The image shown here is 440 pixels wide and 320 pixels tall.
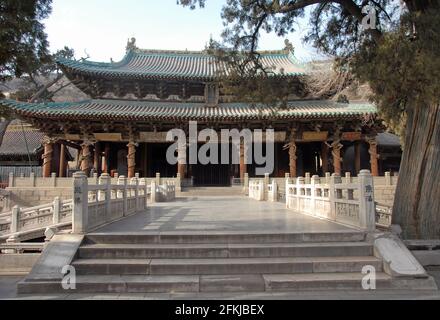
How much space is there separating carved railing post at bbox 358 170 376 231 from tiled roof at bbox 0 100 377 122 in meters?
12.0

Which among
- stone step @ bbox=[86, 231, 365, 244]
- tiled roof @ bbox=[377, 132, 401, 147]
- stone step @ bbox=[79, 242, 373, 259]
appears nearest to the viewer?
stone step @ bbox=[79, 242, 373, 259]

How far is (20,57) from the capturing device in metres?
6.98

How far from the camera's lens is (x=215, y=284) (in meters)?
5.11

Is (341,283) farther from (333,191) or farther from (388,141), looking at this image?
(388,141)

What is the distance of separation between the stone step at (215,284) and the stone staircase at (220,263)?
1cm

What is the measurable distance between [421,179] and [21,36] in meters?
8.32

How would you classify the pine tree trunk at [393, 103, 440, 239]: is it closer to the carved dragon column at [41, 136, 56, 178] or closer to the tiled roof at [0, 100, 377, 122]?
the tiled roof at [0, 100, 377, 122]

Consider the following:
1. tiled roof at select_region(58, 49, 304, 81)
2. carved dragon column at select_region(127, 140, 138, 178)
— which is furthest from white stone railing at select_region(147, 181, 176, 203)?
tiled roof at select_region(58, 49, 304, 81)

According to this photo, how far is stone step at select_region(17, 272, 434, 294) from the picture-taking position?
5.06m

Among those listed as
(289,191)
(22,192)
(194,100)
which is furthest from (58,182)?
(289,191)

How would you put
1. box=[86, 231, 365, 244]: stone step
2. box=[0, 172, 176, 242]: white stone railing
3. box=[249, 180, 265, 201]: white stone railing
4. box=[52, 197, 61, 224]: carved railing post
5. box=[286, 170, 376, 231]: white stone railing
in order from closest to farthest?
box=[86, 231, 365, 244]: stone step → box=[0, 172, 176, 242]: white stone railing → box=[286, 170, 376, 231]: white stone railing → box=[52, 197, 61, 224]: carved railing post → box=[249, 180, 265, 201]: white stone railing

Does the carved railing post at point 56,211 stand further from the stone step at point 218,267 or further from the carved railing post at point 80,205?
the stone step at point 218,267

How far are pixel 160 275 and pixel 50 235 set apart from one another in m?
2.47

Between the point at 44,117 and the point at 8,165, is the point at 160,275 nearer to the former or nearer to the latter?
the point at 44,117
